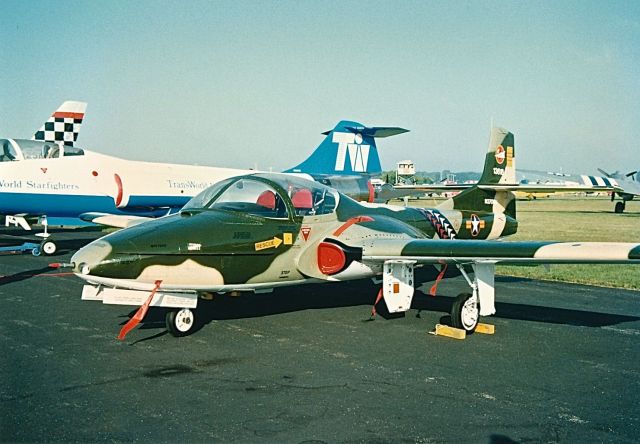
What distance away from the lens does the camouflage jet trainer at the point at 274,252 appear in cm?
658

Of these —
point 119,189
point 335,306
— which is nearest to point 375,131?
point 119,189

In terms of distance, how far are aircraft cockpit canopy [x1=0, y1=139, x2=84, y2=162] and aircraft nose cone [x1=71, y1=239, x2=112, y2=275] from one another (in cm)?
1213

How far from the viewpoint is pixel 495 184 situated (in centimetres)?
1198

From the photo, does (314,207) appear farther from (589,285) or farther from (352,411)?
(589,285)

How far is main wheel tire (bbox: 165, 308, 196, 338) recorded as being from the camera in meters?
7.16

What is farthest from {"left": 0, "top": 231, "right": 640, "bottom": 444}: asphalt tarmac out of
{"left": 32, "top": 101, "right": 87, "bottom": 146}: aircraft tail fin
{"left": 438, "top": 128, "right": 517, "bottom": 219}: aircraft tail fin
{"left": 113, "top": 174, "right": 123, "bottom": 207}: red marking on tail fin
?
{"left": 32, "top": 101, "right": 87, "bottom": 146}: aircraft tail fin

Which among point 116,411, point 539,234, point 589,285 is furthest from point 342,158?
point 116,411

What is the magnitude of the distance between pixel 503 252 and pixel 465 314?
0.99 meters

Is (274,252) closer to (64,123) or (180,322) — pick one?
(180,322)

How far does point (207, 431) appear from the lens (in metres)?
4.28

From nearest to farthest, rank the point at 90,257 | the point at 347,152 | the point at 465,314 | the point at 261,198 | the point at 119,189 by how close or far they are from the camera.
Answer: the point at 90,257, the point at 465,314, the point at 261,198, the point at 119,189, the point at 347,152

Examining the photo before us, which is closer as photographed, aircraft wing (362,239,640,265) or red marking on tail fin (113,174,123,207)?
aircraft wing (362,239,640,265)

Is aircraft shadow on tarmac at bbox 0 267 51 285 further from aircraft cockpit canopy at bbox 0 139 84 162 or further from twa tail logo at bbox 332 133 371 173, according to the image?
twa tail logo at bbox 332 133 371 173

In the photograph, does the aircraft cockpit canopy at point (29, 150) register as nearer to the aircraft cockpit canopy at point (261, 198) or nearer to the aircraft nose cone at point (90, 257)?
the aircraft cockpit canopy at point (261, 198)
